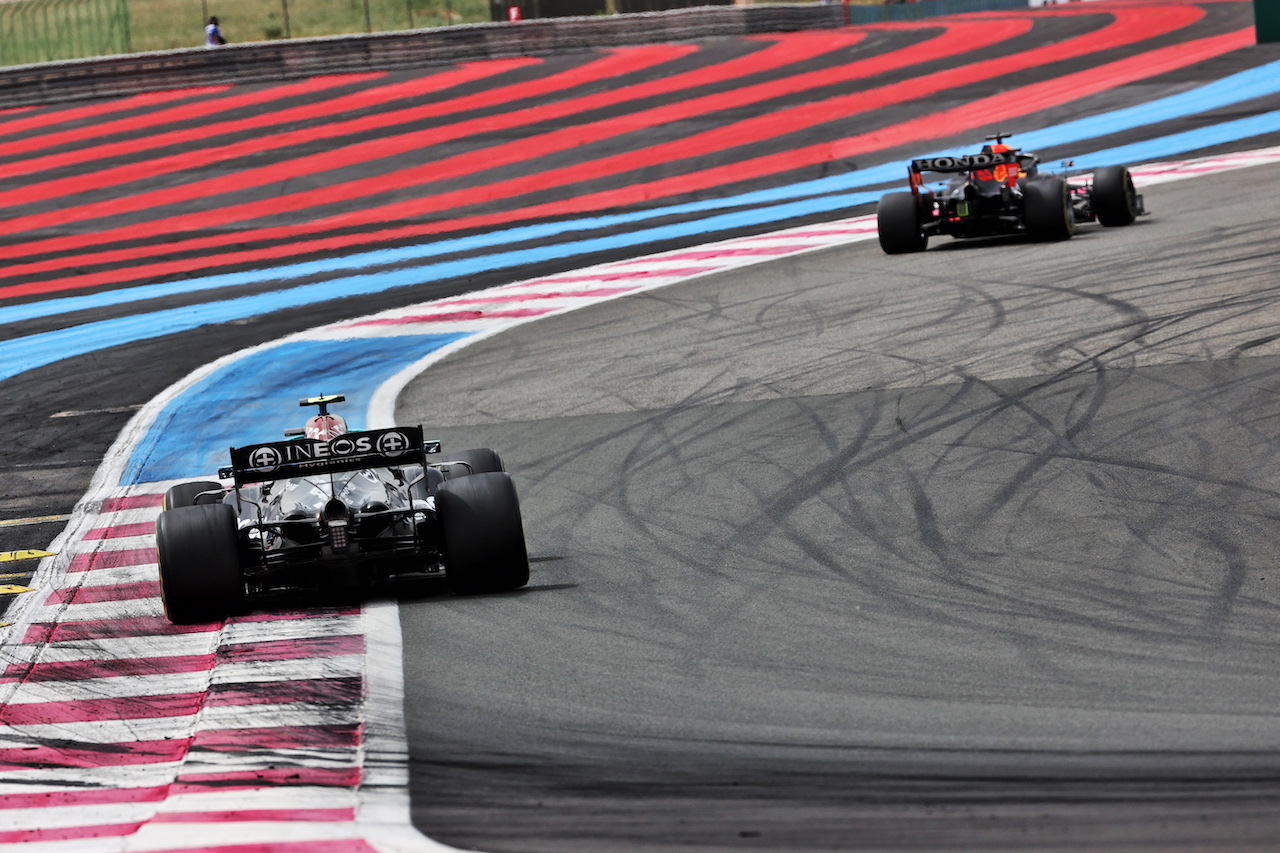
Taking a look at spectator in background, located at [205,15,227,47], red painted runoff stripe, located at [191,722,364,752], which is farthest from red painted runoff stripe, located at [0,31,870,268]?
red painted runoff stripe, located at [191,722,364,752]

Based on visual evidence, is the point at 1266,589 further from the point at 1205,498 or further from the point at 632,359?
the point at 632,359

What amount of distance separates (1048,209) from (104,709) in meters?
13.0

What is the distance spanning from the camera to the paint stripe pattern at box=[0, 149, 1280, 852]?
17.9 ft

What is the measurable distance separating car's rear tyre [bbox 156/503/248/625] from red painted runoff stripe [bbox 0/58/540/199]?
2021cm

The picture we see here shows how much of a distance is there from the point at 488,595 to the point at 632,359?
6.37m

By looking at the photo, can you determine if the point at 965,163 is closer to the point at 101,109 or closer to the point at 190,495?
the point at 190,495

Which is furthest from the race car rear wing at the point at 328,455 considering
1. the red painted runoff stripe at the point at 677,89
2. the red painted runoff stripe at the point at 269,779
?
the red painted runoff stripe at the point at 677,89

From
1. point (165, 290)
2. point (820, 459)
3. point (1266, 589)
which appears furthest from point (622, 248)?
point (1266, 589)

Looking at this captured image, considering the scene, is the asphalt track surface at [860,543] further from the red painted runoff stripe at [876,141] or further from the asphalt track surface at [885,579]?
the red painted runoff stripe at [876,141]

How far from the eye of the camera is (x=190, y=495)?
31.4 ft

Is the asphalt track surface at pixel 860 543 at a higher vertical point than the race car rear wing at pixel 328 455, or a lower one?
lower

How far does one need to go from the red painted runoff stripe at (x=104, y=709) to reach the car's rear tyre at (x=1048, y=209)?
12.7 metres

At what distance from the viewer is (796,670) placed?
6871mm

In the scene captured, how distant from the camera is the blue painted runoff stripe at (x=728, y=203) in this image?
21500 mm
